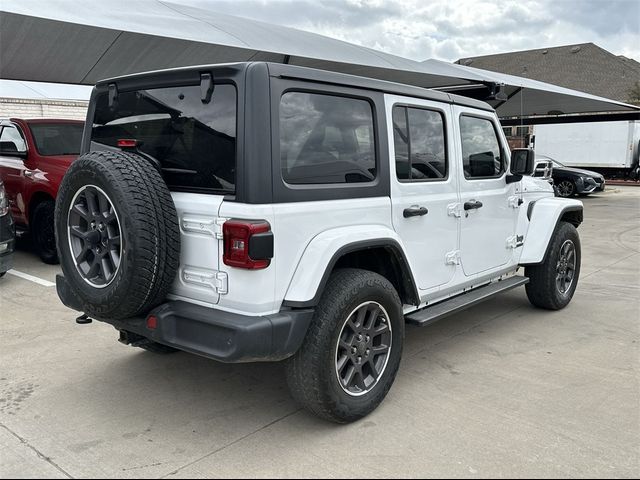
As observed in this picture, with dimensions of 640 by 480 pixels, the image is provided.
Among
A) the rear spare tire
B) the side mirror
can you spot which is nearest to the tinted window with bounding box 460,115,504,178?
the side mirror

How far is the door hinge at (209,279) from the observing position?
2.83 metres

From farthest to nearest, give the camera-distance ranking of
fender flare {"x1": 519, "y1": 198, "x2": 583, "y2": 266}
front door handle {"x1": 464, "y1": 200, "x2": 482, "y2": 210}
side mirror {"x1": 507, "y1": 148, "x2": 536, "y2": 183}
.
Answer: fender flare {"x1": 519, "y1": 198, "x2": 583, "y2": 266}
side mirror {"x1": 507, "y1": 148, "x2": 536, "y2": 183}
front door handle {"x1": 464, "y1": 200, "x2": 482, "y2": 210}

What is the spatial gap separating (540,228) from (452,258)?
150 cm

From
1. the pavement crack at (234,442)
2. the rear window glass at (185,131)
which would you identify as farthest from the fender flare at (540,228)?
the rear window glass at (185,131)

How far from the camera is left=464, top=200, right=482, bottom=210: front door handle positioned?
4062 mm

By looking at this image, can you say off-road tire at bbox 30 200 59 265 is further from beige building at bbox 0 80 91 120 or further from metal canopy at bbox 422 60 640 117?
beige building at bbox 0 80 91 120

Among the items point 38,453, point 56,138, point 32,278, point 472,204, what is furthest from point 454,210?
Answer: point 56,138

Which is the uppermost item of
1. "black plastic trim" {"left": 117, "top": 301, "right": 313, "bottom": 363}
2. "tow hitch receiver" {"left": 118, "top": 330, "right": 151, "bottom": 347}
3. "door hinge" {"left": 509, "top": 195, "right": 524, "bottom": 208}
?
"door hinge" {"left": 509, "top": 195, "right": 524, "bottom": 208}

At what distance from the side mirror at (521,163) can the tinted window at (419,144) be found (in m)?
1.00

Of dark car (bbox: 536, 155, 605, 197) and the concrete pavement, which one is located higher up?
dark car (bbox: 536, 155, 605, 197)

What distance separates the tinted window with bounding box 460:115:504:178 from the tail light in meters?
2.02

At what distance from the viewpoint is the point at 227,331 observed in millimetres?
2711

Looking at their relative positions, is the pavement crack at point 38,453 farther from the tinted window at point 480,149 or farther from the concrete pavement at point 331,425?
the tinted window at point 480,149

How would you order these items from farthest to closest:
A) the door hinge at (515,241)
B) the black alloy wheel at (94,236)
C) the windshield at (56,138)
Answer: the windshield at (56,138) < the door hinge at (515,241) < the black alloy wheel at (94,236)
